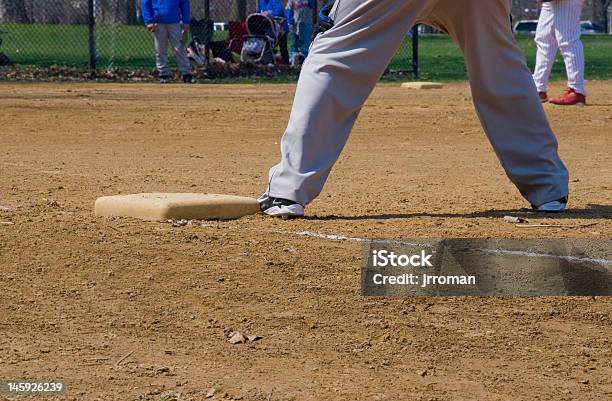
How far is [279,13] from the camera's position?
24125 mm

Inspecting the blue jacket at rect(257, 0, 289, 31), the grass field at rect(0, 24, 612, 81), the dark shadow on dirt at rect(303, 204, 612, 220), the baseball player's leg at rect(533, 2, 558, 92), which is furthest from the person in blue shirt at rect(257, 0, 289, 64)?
the dark shadow on dirt at rect(303, 204, 612, 220)

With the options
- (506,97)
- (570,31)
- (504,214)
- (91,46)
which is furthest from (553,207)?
(91,46)

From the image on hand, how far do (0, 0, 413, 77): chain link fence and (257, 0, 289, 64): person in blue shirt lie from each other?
0.14 ft

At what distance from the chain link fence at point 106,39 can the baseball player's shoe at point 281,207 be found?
46.6 ft

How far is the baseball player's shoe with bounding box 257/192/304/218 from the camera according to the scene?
6.25 m

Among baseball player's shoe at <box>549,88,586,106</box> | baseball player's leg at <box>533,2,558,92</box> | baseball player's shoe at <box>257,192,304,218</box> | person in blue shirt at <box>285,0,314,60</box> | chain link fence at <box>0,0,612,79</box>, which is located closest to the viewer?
baseball player's shoe at <box>257,192,304,218</box>

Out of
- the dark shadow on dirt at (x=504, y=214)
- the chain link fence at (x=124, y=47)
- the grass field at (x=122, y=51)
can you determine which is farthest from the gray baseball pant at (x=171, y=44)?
the dark shadow on dirt at (x=504, y=214)

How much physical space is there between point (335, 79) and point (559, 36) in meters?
7.79

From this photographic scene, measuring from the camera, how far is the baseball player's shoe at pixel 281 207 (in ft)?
20.5

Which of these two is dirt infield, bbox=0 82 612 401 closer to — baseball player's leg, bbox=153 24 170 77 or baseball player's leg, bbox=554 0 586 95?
baseball player's leg, bbox=554 0 586 95

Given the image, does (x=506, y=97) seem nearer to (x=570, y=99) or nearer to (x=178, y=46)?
(x=570, y=99)

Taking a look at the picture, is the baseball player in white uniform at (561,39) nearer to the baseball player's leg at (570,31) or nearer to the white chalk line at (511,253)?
the baseball player's leg at (570,31)

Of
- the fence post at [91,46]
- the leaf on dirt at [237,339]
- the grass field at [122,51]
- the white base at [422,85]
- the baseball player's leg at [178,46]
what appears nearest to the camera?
the leaf on dirt at [237,339]
